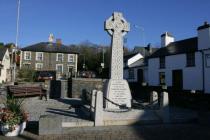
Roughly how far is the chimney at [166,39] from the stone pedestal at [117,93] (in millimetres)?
26877

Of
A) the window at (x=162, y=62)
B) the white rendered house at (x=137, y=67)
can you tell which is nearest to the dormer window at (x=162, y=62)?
the window at (x=162, y=62)

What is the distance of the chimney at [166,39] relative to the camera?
38125mm

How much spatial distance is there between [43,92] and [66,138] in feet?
42.2

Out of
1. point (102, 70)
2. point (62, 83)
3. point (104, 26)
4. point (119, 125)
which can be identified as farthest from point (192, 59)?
point (102, 70)

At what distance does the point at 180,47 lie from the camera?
3381 cm

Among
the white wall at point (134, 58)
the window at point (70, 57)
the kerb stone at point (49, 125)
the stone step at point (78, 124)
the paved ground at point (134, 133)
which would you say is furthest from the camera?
the window at point (70, 57)

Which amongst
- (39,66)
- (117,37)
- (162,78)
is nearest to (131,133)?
(117,37)

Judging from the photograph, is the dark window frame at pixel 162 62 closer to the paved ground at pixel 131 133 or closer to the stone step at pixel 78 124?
the paved ground at pixel 131 133

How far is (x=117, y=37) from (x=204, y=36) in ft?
61.6

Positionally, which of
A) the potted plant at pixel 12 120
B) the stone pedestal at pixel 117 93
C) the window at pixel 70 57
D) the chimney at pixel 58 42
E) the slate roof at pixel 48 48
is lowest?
the potted plant at pixel 12 120

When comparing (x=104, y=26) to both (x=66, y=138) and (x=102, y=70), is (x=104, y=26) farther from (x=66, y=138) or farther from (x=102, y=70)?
(x=102, y=70)

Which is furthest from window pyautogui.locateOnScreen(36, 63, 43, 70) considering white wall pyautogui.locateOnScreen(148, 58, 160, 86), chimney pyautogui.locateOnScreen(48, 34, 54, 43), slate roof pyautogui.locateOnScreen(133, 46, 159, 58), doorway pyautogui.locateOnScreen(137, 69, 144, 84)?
white wall pyautogui.locateOnScreen(148, 58, 160, 86)

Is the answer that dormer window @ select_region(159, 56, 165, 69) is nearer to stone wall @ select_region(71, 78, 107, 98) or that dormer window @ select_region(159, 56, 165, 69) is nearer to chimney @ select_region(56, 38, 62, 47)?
stone wall @ select_region(71, 78, 107, 98)

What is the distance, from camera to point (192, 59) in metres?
30.3
